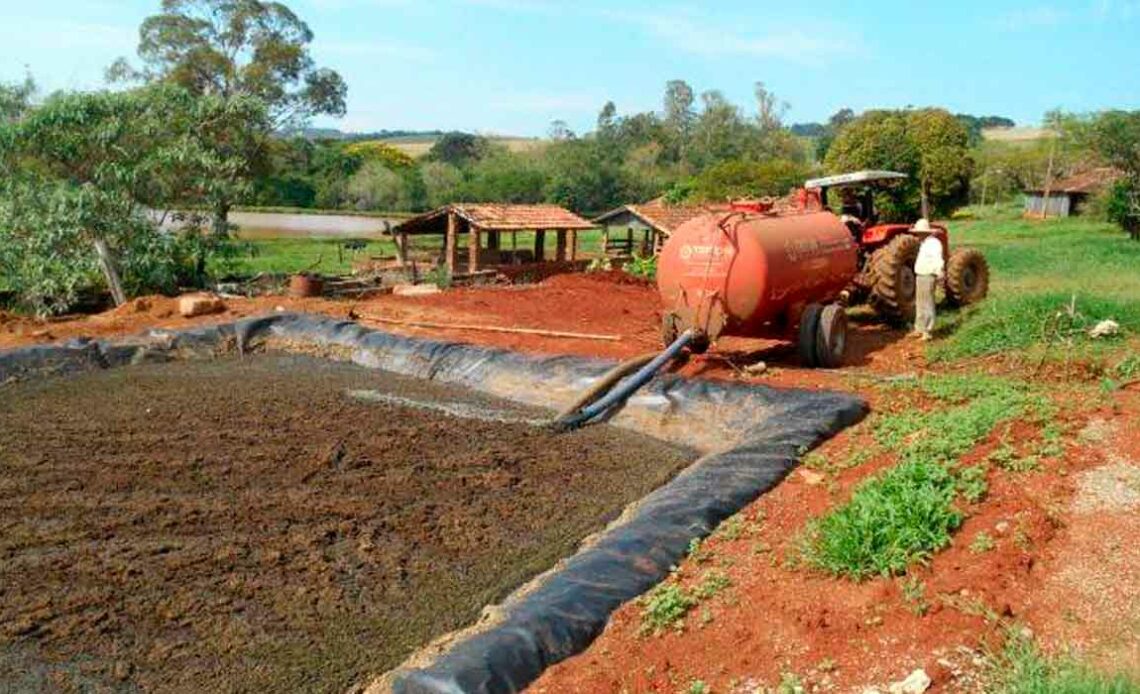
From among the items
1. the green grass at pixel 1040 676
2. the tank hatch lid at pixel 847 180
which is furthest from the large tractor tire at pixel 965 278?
the green grass at pixel 1040 676

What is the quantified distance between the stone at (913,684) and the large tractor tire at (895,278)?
27.4 feet

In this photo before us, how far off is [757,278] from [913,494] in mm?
4241

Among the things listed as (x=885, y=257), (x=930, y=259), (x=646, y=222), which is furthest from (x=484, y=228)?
(x=930, y=259)

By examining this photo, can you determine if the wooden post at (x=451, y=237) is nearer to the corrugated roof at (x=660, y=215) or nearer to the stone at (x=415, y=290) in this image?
the stone at (x=415, y=290)

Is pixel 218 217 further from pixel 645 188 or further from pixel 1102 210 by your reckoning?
pixel 645 188

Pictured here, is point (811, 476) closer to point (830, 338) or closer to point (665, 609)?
point (665, 609)

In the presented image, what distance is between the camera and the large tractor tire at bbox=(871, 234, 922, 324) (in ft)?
38.1

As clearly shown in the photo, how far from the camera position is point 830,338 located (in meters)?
9.93

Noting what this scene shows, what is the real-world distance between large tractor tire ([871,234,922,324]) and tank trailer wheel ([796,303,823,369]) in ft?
6.91

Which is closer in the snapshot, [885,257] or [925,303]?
[925,303]

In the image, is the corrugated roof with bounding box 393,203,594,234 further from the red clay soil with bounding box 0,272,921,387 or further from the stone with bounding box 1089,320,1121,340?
the stone with bounding box 1089,320,1121,340

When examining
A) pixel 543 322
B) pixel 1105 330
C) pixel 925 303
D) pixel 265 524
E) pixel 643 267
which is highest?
pixel 925 303

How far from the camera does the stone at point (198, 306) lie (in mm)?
13773

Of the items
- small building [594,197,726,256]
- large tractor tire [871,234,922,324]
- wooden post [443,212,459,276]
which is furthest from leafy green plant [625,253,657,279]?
large tractor tire [871,234,922,324]
